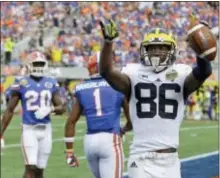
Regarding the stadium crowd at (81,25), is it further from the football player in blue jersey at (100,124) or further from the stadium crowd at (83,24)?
the football player in blue jersey at (100,124)

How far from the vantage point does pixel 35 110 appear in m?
8.30

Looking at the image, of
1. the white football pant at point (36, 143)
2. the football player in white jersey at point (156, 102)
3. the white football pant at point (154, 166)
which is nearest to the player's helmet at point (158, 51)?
the football player in white jersey at point (156, 102)

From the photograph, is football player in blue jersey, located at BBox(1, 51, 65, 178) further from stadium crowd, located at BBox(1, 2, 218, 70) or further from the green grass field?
stadium crowd, located at BBox(1, 2, 218, 70)

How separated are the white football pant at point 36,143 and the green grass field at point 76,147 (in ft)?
7.26

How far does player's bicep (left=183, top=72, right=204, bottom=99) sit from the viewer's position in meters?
4.77

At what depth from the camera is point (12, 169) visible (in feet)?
36.6

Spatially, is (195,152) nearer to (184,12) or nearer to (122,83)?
(122,83)

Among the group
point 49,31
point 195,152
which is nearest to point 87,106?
point 195,152

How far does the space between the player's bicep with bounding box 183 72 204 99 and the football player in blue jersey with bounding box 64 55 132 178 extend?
1.70 metres

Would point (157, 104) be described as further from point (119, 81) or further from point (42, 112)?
point (42, 112)

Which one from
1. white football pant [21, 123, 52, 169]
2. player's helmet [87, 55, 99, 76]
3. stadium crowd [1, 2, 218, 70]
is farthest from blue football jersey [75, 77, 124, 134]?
stadium crowd [1, 2, 218, 70]

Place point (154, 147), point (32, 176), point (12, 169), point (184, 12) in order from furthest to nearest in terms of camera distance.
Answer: point (184, 12) → point (12, 169) → point (32, 176) → point (154, 147)

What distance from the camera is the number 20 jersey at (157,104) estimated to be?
15.9 ft

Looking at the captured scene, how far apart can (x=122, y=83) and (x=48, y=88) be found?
12.2ft
